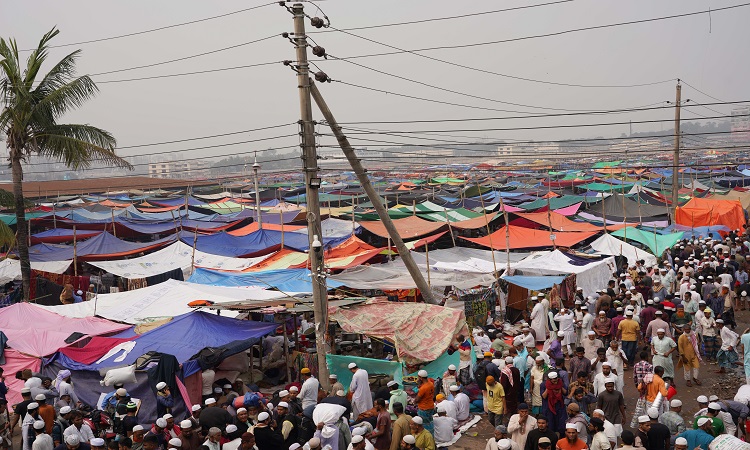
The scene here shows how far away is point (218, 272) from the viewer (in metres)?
16.5

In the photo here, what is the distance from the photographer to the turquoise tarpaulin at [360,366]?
1063cm

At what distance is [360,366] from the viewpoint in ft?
35.4

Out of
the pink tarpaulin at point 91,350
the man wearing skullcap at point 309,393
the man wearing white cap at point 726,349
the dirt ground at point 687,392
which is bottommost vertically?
the dirt ground at point 687,392

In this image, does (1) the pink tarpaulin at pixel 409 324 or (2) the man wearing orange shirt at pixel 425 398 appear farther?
(1) the pink tarpaulin at pixel 409 324

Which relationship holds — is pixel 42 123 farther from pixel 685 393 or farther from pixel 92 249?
pixel 685 393

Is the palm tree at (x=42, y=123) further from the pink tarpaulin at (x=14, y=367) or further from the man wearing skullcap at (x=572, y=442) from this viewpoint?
the man wearing skullcap at (x=572, y=442)

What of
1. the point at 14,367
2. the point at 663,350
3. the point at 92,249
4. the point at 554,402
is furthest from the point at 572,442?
the point at 92,249

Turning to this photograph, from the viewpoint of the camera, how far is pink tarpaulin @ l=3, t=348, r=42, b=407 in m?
11.0

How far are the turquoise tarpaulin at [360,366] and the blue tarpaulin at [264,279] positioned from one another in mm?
4023

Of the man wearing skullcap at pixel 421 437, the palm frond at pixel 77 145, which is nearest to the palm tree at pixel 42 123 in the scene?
the palm frond at pixel 77 145

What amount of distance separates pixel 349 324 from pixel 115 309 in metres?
4.99

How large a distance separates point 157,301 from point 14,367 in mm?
2882

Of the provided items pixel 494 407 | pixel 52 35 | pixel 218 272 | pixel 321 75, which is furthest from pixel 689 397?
pixel 52 35

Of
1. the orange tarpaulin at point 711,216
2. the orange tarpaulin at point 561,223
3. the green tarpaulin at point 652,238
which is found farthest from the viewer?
the orange tarpaulin at point 711,216
